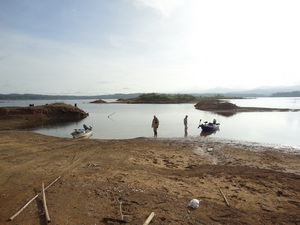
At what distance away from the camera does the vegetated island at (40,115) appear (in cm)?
3236

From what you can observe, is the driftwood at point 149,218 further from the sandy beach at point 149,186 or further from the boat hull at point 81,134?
the boat hull at point 81,134

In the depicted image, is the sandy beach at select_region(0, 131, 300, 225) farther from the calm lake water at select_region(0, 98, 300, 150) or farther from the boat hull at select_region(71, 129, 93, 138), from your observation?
the calm lake water at select_region(0, 98, 300, 150)

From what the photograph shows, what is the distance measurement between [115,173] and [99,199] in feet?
7.32

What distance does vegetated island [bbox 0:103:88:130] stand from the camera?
3236 cm

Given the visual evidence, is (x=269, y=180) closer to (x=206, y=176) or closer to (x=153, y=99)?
(x=206, y=176)

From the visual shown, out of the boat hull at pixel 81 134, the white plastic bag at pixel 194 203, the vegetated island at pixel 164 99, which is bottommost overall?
the boat hull at pixel 81 134

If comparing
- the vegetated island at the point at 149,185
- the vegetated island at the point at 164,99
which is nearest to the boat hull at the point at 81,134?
the vegetated island at the point at 149,185

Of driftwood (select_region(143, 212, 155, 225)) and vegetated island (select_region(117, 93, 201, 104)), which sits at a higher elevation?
vegetated island (select_region(117, 93, 201, 104))

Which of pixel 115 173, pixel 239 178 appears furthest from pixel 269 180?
pixel 115 173

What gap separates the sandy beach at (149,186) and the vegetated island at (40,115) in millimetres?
22673

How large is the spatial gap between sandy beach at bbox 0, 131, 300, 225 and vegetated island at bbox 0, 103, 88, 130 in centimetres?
2267

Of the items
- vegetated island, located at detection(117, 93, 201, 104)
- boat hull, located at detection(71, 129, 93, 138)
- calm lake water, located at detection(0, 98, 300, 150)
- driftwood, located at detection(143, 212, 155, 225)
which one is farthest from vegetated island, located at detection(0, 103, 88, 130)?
vegetated island, located at detection(117, 93, 201, 104)

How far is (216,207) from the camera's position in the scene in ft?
19.5

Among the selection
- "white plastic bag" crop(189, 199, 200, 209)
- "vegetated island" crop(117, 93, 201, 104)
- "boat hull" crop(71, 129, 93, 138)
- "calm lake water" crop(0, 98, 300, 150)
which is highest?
"vegetated island" crop(117, 93, 201, 104)
